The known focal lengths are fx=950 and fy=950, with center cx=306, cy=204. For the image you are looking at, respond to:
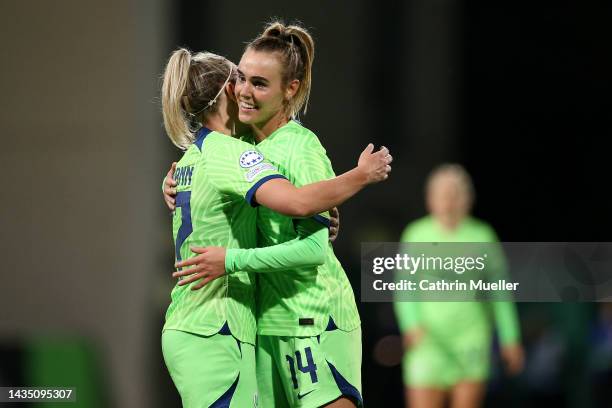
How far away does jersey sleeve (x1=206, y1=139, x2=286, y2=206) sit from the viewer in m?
2.22

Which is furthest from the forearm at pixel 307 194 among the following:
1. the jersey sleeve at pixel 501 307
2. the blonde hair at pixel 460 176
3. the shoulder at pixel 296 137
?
the blonde hair at pixel 460 176

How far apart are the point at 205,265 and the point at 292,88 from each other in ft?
1.69

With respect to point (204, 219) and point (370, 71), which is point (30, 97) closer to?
point (370, 71)

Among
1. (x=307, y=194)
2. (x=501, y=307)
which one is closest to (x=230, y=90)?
(x=307, y=194)

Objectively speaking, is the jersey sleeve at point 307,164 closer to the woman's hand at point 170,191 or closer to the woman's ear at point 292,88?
the woman's ear at point 292,88

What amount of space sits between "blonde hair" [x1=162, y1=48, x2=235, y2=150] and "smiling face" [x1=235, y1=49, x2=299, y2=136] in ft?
0.16

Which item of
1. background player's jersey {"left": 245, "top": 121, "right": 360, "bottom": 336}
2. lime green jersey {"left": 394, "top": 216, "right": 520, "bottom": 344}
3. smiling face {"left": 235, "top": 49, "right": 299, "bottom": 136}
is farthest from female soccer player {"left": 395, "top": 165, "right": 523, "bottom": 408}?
smiling face {"left": 235, "top": 49, "right": 299, "bottom": 136}

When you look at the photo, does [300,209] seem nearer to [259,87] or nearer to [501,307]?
[259,87]

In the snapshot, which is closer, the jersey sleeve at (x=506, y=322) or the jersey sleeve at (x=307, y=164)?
the jersey sleeve at (x=307, y=164)

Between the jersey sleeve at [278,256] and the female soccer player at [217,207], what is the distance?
1.5 inches

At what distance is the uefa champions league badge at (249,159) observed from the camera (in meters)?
2.24

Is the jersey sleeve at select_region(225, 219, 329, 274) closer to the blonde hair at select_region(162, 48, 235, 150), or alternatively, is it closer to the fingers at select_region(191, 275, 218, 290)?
the fingers at select_region(191, 275, 218, 290)

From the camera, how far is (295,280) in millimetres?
2393

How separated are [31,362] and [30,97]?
1.05 meters
